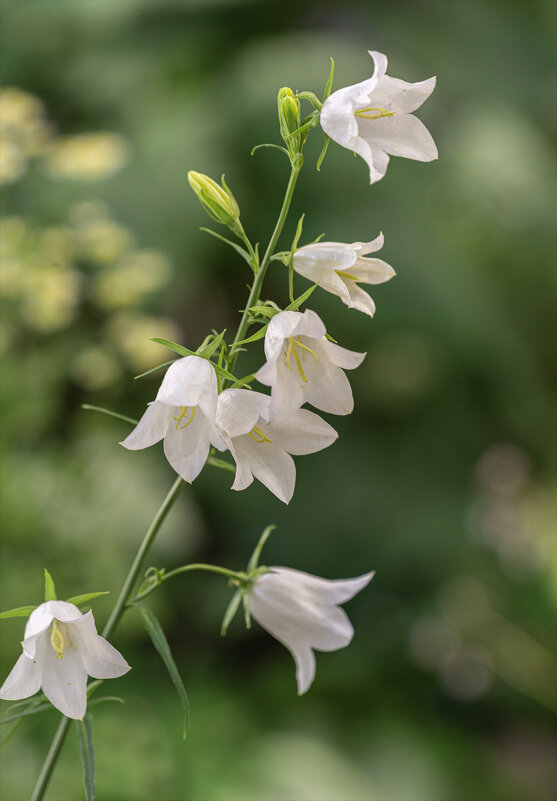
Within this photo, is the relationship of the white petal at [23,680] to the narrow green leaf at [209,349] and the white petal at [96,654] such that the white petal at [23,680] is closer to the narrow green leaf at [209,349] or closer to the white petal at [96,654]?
the white petal at [96,654]

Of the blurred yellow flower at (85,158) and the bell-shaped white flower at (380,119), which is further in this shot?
the blurred yellow flower at (85,158)

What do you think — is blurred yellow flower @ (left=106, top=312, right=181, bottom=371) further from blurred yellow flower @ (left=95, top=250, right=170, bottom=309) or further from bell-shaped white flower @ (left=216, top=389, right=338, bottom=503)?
bell-shaped white flower @ (left=216, top=389, right=338, bottom=503)

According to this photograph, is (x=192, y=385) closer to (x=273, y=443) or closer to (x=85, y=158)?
(x=273, y=443)

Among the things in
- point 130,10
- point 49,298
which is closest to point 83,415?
point 49,298

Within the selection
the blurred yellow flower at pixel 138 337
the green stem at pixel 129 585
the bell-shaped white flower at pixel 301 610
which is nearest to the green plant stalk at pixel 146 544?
the green stem at pixel 129 585

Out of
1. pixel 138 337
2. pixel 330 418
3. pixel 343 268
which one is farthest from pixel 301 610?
pixel 330 418

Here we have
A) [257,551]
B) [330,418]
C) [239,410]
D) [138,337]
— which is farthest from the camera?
[330,418]
